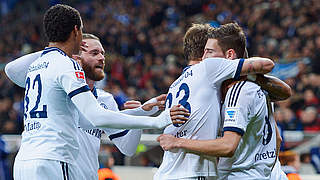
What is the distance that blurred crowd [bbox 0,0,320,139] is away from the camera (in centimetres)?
1202

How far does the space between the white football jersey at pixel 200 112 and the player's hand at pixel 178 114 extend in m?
0.18

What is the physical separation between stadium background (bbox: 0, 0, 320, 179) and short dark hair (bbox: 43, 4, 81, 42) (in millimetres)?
5075

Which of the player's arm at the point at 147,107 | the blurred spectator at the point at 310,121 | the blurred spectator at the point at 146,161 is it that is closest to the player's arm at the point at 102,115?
the player's arm at the point at 147,107

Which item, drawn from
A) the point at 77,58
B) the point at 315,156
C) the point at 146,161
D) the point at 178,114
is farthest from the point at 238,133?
the point at 146,161

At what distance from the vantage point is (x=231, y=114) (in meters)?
4.06

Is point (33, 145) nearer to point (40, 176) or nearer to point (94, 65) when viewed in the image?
point (40, 176)

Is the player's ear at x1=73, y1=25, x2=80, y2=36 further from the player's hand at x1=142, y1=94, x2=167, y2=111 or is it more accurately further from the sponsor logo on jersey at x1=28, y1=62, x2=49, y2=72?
the player's hand at x1=142, y1=94, x2=167, y2=111

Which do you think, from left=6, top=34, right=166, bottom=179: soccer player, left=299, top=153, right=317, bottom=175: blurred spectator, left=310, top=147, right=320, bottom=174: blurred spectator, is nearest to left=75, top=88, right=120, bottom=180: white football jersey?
left=6, top=34, right=166, bottom=179: soccer player

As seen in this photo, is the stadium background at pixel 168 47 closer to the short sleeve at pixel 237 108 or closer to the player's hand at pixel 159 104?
the player's hand at pixel 159 104

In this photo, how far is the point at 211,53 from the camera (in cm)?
440

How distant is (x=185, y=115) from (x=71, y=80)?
886 millimetres

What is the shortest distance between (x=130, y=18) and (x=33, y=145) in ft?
57.8

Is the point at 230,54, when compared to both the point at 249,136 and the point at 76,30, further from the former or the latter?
the point at 76,30

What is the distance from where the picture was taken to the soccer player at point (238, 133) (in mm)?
4004
